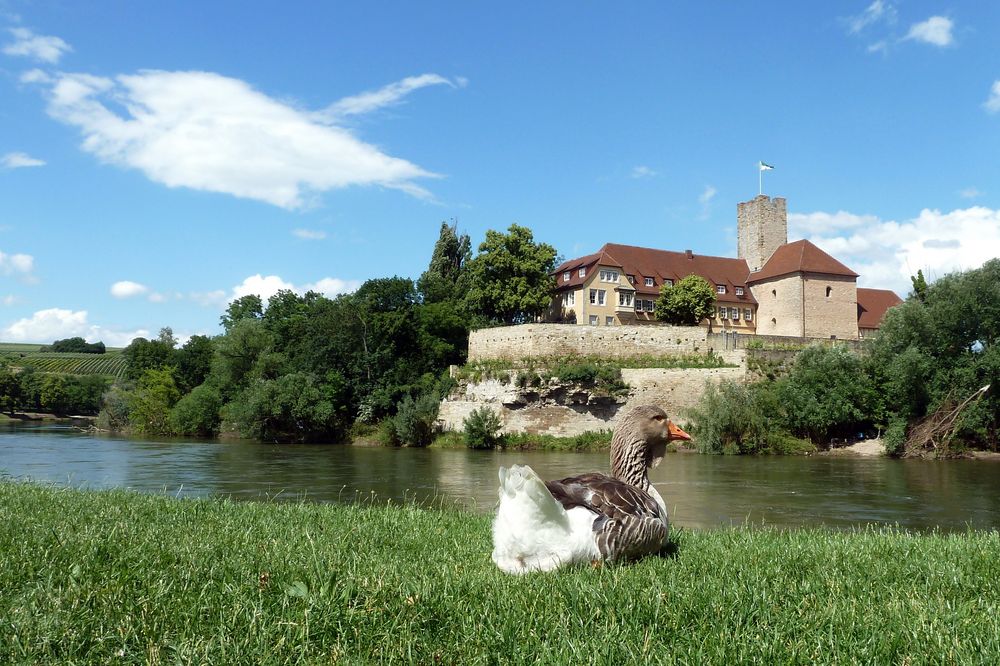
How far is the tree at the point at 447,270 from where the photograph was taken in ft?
227

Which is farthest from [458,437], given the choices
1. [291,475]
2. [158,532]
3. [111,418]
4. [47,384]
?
[47,384]

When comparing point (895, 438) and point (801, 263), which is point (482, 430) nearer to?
point (895, 438)

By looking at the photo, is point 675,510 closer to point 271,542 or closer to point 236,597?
point 271,542

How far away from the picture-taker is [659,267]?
6425 centimetres

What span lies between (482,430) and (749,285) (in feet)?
106

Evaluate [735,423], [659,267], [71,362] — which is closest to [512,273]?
[659,267]

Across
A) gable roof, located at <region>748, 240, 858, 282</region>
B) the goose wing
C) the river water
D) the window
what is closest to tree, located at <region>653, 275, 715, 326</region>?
the window

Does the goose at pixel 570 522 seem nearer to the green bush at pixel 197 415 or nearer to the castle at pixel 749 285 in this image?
the castle at pixel 749 285

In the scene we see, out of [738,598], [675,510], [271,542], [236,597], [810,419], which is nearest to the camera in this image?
[236,597]

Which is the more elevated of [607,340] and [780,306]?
[780,306]

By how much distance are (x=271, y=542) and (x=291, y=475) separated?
68.0ft

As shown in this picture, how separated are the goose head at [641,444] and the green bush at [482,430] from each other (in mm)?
39727

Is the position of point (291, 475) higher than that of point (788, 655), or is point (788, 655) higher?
point (788, 655)

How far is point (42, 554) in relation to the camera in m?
4.71
